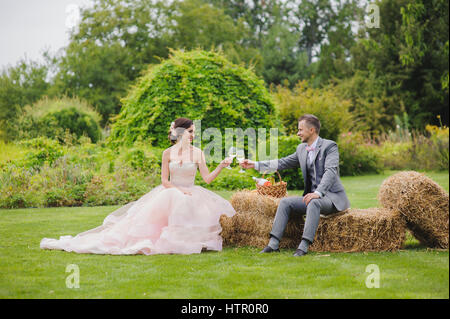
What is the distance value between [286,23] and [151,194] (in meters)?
36.1

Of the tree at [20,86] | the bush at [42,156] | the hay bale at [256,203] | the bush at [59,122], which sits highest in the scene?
the tree at [20,86]

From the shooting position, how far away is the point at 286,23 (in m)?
40.3

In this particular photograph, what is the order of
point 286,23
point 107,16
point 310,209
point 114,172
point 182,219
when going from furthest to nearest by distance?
point 286,23 → point 107,16 → point 114,172 → point 182,219 → point 310,209

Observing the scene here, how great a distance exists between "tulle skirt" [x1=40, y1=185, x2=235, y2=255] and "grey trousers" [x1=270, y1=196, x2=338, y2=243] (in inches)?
30.3

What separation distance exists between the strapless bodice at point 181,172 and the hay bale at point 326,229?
2.72 ft

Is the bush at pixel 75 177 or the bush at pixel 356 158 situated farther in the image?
the bush at pixel 356 158

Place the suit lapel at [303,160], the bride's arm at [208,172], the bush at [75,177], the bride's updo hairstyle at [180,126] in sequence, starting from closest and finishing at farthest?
the suit lapel at [303,160] < the bride's arm at [208,172] < the bride's updo hairstyle at [180,126] < the bush at [75,177]

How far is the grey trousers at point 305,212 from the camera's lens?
18.2ft

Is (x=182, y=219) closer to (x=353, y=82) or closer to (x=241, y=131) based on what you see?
(x=241, y=131)

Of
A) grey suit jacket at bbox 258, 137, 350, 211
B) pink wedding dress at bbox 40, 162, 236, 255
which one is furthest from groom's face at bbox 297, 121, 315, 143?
pink wedding dress at bbox 40, 162, 236, 255

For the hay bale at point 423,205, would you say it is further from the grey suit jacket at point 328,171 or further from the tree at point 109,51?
the tree at point 109,51

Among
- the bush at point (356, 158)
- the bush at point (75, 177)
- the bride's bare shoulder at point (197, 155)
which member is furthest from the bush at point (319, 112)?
the bride's bare shoulder at point (197, 155)

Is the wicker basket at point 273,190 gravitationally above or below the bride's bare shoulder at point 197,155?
below
